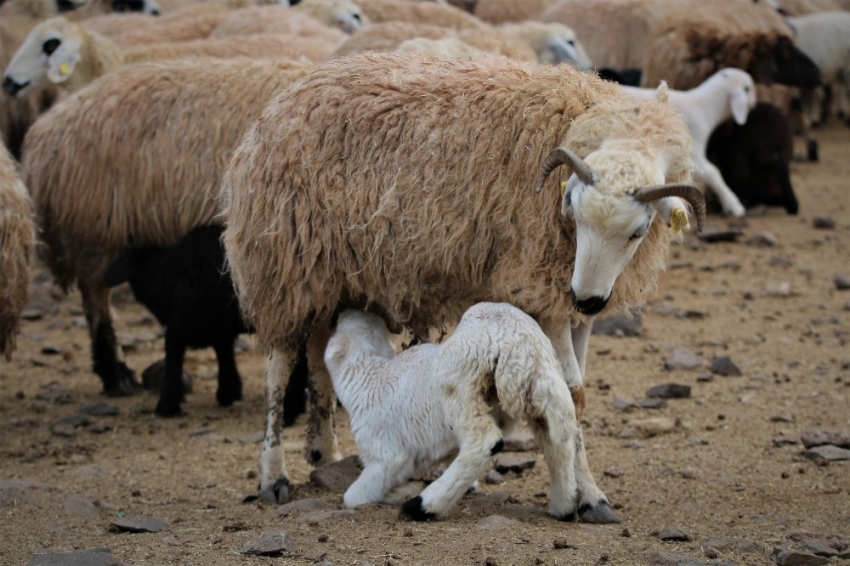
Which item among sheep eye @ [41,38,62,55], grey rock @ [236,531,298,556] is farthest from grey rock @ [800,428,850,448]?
sheep eye @ [41,38,62,55]

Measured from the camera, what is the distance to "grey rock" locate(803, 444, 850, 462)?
5719 mm

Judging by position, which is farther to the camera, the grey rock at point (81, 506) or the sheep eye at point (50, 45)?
the sheep eye at point (50, 45)

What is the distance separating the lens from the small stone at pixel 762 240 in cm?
1069

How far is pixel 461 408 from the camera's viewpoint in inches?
185

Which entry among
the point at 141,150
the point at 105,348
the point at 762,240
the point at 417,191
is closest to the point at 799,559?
the point at 417,191

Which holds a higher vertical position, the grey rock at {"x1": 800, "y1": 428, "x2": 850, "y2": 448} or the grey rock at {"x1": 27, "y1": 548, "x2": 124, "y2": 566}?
the grey rock at {"x1": 27, "y1": 548, "x2": 124, "y2": 566}

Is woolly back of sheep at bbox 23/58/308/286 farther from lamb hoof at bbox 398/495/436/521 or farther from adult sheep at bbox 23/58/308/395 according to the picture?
lamb hoof at bbox 398/495/436/521

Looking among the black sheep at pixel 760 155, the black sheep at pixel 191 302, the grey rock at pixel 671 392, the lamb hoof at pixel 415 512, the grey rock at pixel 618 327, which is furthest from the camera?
the black sheep at pixel 760 155

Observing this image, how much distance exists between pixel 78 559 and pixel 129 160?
3.57 metres

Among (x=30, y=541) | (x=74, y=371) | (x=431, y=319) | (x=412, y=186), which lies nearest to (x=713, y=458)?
(x=431, y=319)

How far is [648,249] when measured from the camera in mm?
5066

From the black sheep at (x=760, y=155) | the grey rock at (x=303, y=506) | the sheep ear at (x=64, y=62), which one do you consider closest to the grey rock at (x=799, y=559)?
the grey rock at (x=303, y=506)

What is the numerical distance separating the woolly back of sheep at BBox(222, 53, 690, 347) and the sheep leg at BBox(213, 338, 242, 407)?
1.59m

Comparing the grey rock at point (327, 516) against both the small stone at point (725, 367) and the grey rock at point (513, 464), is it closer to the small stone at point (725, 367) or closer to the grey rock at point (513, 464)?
the grey rock at point (513, 464)
